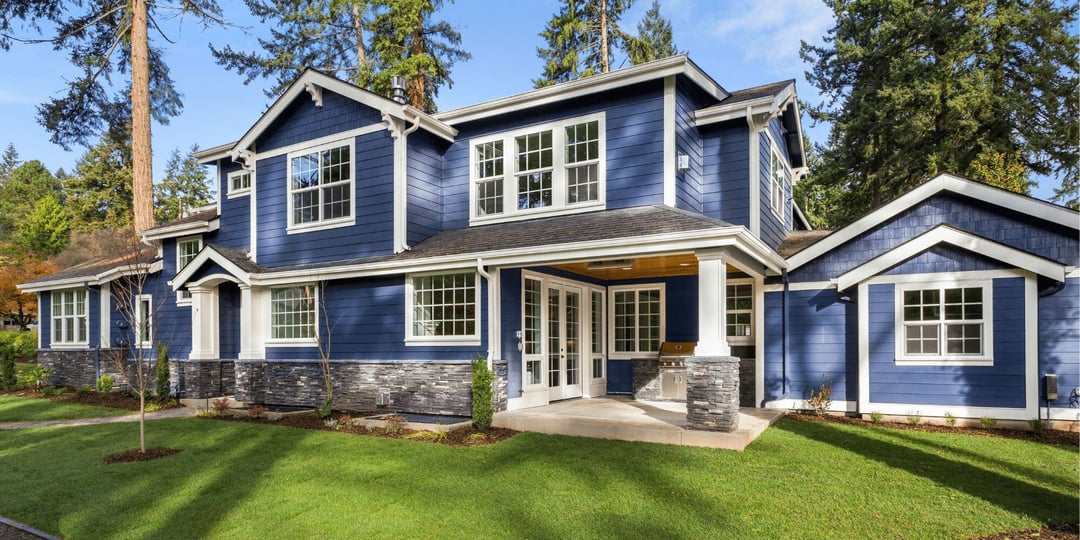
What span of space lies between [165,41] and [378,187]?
45.4 feet

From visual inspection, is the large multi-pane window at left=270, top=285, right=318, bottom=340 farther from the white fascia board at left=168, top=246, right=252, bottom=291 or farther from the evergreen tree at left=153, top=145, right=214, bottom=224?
the evergreen tree at left=153, top=145, right=214, bottom=224

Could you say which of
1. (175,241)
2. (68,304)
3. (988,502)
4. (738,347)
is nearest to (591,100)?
(738,347)

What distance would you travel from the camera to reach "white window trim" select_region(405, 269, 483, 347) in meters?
9.78

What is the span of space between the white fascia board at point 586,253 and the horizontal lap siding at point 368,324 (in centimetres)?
36

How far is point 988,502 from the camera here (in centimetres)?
518

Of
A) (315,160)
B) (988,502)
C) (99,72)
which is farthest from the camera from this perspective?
(99,72)

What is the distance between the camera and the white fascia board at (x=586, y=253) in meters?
7.70

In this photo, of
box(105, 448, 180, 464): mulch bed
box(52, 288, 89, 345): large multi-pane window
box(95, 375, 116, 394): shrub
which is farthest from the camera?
box(52, 288, 89, 345): large multi-pane window

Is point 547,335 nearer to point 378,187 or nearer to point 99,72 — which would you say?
point 378,187

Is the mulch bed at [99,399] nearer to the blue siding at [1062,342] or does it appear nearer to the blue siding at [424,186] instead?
the blue siding at [424,186]

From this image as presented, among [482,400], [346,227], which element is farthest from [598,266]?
[346,227]

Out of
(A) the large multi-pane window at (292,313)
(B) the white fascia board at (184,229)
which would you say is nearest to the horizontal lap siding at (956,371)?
(A) the large multi-pane window at (292,313)

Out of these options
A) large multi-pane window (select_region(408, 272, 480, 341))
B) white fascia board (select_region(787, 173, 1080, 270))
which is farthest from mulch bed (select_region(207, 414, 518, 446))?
white fascia board (select_region(787, 173, 1080, 270))

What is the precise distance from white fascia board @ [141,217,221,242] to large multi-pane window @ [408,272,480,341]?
6.35 metres
